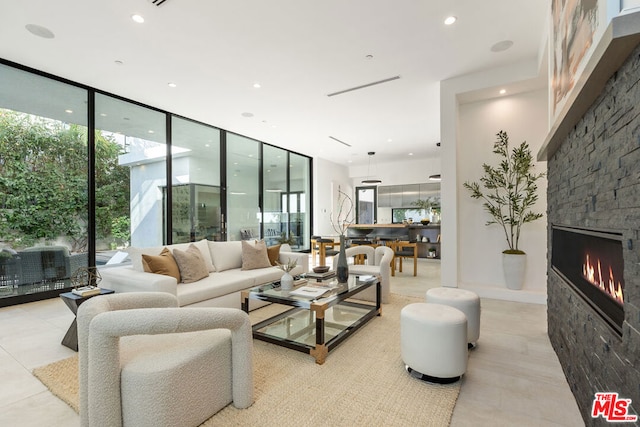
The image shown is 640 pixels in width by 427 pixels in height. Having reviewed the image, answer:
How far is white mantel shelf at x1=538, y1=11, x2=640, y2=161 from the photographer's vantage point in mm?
979

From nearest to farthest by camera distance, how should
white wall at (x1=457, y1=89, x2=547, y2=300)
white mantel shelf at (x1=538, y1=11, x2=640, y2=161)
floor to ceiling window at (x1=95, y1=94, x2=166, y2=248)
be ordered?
white mantel shelf at (x1=538, y1=11, x2=640, y2=161) < white wall at (x1=457, y1=89, x2=547, y2=300) < floor to ceiling window at (x1=95, y1=94, x2=166, y2=248)

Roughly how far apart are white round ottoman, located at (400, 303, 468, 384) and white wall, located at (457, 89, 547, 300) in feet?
8.76

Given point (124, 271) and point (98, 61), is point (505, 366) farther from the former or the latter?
point (98, 61)

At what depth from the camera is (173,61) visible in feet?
12.6

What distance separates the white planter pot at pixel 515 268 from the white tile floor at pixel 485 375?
60 cm

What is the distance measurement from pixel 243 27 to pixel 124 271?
2.82 m

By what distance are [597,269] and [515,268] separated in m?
2.83

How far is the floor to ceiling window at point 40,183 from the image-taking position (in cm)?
386

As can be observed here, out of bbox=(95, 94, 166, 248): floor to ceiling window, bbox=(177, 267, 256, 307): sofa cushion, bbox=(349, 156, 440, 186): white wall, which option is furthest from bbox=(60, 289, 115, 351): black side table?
bbox=(349, 156, 440, 186): white wall

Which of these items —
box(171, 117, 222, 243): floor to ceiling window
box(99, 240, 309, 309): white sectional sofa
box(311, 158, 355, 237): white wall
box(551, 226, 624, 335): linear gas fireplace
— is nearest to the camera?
box(551, 226, 624, 335): linear gas fireplace

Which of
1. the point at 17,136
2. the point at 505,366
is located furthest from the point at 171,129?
the point at 505,366

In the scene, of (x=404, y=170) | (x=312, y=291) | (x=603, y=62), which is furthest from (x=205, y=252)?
(x=404, y=170)

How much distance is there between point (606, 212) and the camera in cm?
135

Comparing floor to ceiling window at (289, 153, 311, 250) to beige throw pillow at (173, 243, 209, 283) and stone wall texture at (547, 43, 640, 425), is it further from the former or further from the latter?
stone wall texture at (547, 43, 640, 425)
